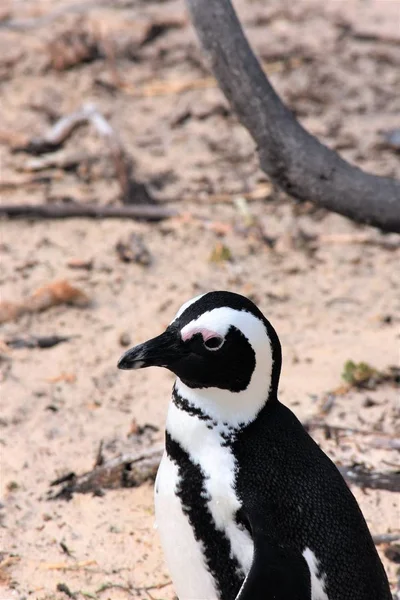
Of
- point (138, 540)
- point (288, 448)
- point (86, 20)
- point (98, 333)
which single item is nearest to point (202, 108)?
point (86, 20)

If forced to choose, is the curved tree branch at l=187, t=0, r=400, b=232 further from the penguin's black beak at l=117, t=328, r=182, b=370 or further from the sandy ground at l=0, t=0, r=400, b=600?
the penguin's black beak at l=117, t=328, r=182, b=370

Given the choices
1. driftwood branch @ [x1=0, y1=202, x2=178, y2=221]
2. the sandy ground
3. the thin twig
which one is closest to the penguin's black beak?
the sandy ground

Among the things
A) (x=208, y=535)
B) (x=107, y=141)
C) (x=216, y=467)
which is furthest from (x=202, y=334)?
(x=107, y=141)

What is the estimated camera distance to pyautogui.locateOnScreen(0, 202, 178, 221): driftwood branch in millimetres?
4664

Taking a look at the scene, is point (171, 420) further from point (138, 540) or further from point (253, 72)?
point (253, 72)

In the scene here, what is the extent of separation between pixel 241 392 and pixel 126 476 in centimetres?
86

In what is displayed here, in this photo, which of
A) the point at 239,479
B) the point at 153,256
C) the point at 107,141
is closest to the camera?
the point at 239,479

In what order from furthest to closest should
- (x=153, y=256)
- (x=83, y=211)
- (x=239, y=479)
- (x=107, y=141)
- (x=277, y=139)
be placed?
(x=107, y=141), (x=83, y=211), (x=153, y=256), (x=277, y=139), (x=239, y=479)

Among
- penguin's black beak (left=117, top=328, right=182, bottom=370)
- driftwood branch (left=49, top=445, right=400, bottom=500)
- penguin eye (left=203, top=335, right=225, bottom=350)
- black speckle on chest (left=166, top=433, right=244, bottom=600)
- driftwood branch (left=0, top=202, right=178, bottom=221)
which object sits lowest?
driftwood branch (left=0, top=202, right=178, bottom=221)

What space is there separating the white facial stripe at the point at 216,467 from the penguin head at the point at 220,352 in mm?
66

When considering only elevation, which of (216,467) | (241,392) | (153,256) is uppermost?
(241,392)

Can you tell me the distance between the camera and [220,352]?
2344 mm

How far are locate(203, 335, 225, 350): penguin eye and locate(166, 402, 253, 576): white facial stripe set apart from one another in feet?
0.59

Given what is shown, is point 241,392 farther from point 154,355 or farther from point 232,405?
point 154,355
